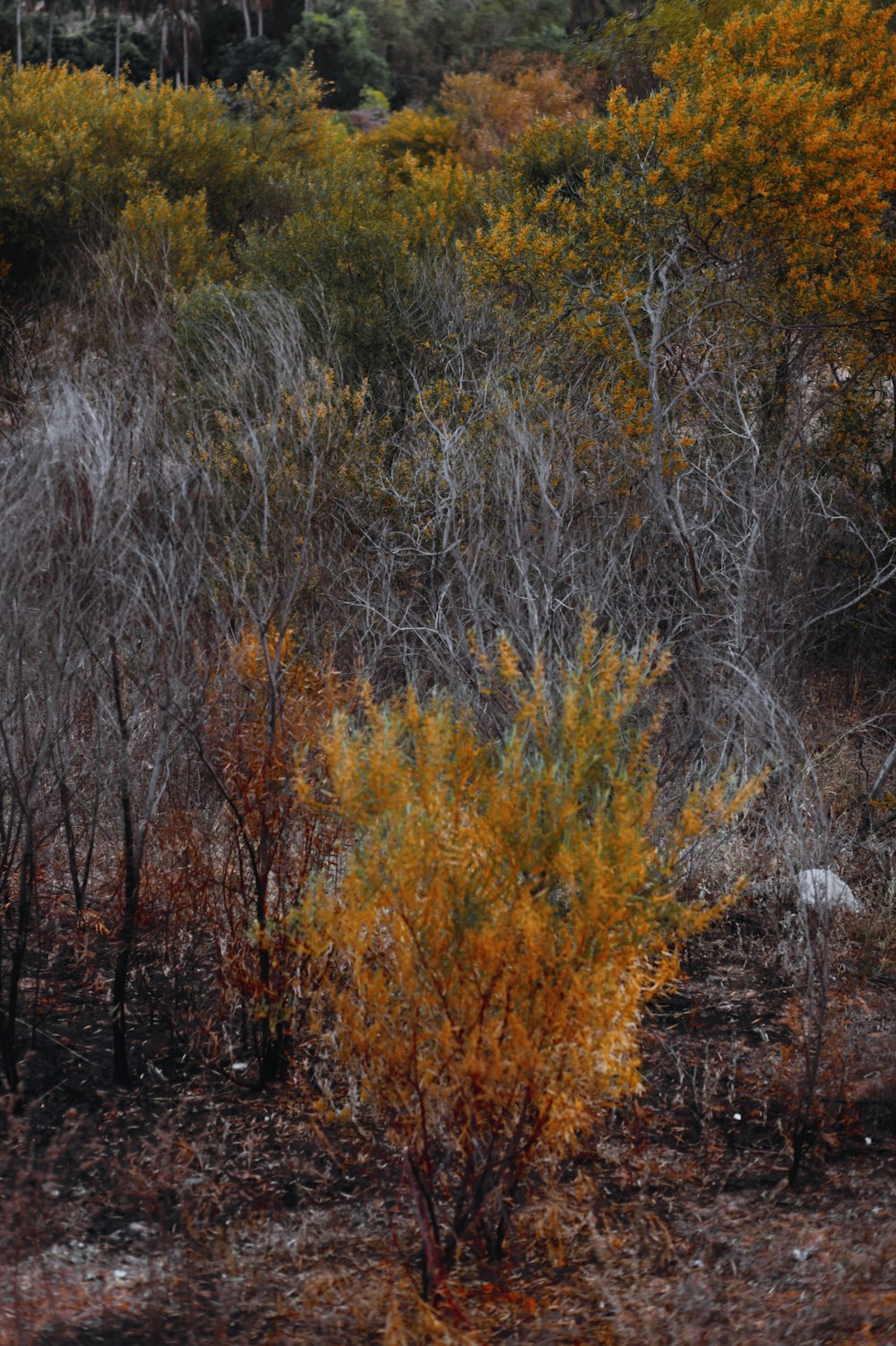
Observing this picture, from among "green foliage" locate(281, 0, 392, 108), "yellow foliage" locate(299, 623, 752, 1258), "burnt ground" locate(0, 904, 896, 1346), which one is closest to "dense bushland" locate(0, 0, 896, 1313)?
"yellow foliage" locate(299, 623, 752, 1258)

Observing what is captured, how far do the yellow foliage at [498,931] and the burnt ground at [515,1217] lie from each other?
27cm

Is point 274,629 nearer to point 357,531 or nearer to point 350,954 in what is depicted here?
point 350,954

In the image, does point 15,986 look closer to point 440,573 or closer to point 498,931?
point 498,931

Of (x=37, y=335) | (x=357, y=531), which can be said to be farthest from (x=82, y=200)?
(x=357, y=531)

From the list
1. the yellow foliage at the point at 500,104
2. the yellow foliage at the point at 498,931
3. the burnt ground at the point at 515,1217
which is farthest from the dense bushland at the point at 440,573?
the yellow foliage at the point at 500,104

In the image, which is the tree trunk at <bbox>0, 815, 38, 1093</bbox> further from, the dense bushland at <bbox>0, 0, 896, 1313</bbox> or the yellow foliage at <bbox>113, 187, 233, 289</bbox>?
the yellow foliage at <bbox>113, 187, 233, 289</bbox>

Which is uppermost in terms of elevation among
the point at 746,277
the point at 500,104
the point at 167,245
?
the point at 500,104

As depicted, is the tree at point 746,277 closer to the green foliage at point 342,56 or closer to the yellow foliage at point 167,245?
the yellow foliage at point 167,245

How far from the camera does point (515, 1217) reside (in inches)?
131

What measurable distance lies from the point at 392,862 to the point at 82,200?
39.1 feet

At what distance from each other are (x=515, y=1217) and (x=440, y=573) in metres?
4.91

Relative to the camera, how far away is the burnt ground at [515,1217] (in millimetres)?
2896

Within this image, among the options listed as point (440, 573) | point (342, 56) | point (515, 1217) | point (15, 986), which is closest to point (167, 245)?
point (440, 573)

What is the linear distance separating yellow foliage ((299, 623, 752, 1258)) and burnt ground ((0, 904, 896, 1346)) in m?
0.27
